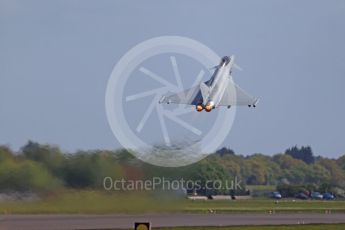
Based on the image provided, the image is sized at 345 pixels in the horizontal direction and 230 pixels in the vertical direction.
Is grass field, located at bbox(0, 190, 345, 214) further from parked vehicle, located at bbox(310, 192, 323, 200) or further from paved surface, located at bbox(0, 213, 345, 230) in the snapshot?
parked vehicle, located at bbox(310, 192, 323, 200)

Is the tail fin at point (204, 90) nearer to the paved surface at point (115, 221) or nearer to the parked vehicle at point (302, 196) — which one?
the paved surface at point (115, 221)

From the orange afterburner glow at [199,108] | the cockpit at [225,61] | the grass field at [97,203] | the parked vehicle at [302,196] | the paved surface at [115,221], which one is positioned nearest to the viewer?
the orange afterburner glow at [199,108]

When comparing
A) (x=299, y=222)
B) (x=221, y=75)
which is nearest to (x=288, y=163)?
(x=299, y=222)

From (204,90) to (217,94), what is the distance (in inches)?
33.1

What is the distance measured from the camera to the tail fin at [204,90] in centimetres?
4665

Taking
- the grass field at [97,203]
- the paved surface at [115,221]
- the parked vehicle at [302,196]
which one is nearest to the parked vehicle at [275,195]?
the parked vehicle at [302,196]

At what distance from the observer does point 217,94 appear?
47750mm

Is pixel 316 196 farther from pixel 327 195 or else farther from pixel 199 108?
pixel 199 108

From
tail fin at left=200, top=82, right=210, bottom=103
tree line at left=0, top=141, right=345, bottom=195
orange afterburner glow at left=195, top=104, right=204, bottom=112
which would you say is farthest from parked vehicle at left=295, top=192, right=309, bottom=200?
orange afterburner glow at left=195, top=104, right=204, bottom=112

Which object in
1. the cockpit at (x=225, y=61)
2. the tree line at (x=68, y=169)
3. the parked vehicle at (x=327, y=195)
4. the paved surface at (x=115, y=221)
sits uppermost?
the cockpit at (x=225, y=61)

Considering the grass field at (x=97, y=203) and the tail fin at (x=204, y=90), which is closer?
the tail fin at (x=204, y=90)

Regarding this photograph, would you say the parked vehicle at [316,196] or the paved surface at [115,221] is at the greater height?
the parked vehicle at [316,196]

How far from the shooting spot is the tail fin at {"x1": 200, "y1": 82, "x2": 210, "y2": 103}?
153 feet

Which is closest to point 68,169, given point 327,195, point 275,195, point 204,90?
point 204,90
